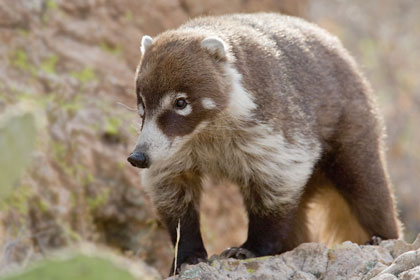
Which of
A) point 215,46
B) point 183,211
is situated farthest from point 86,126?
point 215,46

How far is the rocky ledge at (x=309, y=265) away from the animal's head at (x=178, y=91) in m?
0.92

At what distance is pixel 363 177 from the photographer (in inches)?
238

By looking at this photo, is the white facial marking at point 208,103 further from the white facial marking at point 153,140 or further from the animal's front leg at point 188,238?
the animal's front leg at point 188,238

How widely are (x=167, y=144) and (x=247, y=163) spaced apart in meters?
0.72

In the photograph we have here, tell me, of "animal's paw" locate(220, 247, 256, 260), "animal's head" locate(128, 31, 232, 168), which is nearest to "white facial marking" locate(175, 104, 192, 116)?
"animal's head" locate(128, 31, 232, 168)

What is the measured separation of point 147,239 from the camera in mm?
7277

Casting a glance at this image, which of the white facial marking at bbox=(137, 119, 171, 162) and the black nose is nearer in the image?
the black nose

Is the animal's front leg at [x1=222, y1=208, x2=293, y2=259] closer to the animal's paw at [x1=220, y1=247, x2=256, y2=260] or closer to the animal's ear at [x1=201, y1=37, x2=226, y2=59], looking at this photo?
the animal's paw at [x1=220, y1=247, x2=256, y2=260]

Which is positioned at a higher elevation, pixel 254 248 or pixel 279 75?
pixel 279 75

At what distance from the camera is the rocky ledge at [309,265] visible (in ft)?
14.8

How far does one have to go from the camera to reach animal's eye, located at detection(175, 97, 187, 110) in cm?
503

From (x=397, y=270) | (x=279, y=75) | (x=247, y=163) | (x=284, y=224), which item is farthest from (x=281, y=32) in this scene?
(x=397, y=270)

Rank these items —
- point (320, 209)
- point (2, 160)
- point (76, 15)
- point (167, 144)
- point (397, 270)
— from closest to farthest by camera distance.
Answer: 1. point (2, 160)
2. point (397, 270)
3. point (167, 144)
4. point (320, 209)
5. point (76, 15)

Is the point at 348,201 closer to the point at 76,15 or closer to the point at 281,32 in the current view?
the point at 281,32
